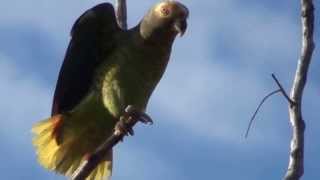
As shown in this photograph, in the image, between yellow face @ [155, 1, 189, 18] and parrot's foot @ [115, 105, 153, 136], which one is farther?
yellow face @ [155, 1, 189, 18]

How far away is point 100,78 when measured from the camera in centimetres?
571

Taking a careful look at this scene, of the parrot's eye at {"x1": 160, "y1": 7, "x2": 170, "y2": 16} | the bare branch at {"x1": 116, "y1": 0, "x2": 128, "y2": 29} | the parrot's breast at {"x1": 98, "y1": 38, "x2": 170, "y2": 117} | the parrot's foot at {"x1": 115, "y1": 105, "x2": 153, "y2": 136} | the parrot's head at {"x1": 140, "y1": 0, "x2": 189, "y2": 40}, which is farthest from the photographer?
the parrot's eye at {"x1": 160, "y1": 7, "x2": 170, "y2": 16}

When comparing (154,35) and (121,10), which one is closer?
(121,10)

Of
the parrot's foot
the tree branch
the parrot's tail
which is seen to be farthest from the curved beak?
the tree branch

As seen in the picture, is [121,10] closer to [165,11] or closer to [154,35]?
[154,35]

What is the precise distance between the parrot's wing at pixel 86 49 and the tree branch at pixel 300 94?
2.49 metres

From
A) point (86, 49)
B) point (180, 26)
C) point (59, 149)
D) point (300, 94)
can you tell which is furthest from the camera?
point (86, 49)

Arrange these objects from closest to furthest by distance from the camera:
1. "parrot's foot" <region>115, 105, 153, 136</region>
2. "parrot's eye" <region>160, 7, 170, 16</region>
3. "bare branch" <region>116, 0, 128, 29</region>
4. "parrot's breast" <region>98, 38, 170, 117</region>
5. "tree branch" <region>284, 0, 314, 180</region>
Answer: "tree branch" <region>284, 0, 314, 180</region> < "parrot's foot" <region>115, 105, 153, 136</region> < "bare branch" <region>116, 0, 128, 29</region> < "parrot's breast" <region>98, 38, 170, 117</region> < "parrot's eye" <region>160, 7, 170, 16</region>

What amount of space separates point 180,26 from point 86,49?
806 mm

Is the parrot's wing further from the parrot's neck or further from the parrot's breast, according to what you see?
the parrot's neck

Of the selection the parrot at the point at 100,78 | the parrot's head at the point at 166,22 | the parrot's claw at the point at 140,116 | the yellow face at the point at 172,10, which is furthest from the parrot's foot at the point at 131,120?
the yellow face at the point at 172,10

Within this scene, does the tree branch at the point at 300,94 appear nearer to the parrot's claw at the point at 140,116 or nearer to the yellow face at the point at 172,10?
the parrot's claw at the point at 140,116

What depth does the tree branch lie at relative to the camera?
3.27 m

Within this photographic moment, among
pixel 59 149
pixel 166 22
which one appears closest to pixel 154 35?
pixel 166 22
